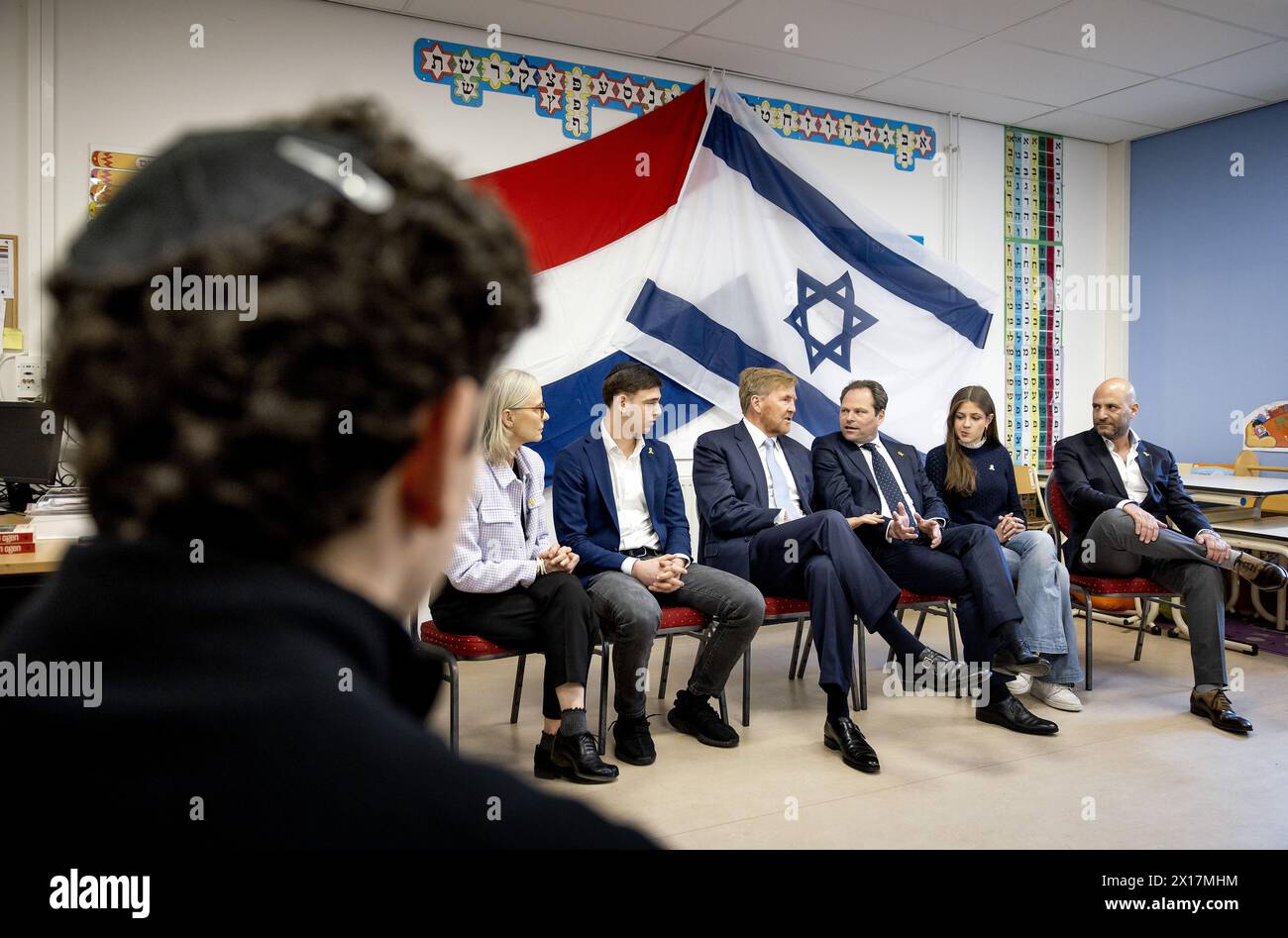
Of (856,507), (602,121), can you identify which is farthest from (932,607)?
(602,121)

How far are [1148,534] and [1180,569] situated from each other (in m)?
0.18

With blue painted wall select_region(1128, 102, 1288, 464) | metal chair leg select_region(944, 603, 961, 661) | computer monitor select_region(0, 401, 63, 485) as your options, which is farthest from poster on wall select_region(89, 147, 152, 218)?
blue painted wall select_region(1128, 102, 1288, 464)

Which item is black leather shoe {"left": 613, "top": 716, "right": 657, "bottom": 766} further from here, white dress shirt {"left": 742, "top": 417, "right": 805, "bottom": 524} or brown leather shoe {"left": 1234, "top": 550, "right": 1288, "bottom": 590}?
brown leather shoe {"left": 1234, "top": 550, "right": 1288, "bottom": 590}

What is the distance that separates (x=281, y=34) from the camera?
148 inches

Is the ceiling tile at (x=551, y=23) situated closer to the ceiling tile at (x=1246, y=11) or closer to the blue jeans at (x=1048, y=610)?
the ceiling tile at (x=1246, y=11)

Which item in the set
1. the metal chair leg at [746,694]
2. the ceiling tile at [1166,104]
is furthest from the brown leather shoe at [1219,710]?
the ceiling tile at [1166,104]

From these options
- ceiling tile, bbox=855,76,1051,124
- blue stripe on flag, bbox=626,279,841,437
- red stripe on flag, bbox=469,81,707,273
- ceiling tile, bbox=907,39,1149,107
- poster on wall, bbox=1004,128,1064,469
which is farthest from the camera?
poster on wall, bbox=1004,128,1064,469

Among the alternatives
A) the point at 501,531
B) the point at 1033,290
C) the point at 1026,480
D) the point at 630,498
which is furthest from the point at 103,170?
the point at 1033,290

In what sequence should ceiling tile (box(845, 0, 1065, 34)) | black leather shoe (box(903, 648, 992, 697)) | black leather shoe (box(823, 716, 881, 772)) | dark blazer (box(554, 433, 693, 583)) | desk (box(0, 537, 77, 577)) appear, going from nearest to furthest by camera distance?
desk (box(0, 537, 77, 577)) < black leather shoe (box(823, 716, 881, 772)) < dark blazer (box(554, 433, 693, 583)) < black leather shoe (box(903, 648, 992, 697)) < ceiling tile (box(845, 0, 1065, 34))

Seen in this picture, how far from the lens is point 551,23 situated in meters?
4.05

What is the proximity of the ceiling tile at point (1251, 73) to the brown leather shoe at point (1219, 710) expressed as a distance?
3194mm

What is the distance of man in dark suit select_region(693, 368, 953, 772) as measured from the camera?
2.94m

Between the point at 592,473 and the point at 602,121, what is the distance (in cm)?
208

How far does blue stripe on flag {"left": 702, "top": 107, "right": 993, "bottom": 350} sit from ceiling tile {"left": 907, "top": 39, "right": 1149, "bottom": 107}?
83 cm
